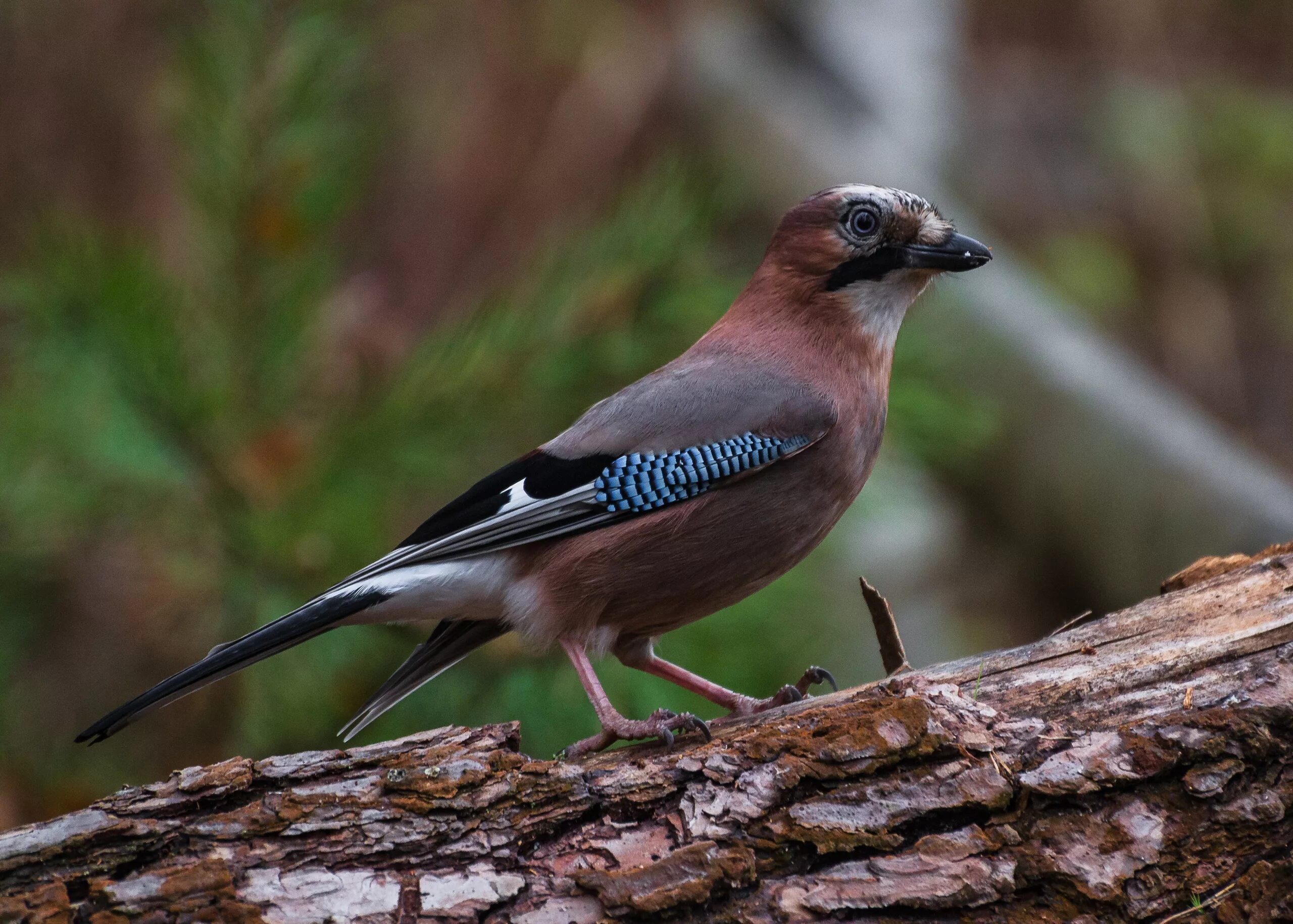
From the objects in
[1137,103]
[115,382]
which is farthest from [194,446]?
[1137,103]

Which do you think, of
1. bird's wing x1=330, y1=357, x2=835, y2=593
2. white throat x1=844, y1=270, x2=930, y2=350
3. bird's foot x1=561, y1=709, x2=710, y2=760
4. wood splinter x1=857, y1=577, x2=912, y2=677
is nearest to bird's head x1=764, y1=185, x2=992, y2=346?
white throat x1=844, y1=270, x2=930, y2=350

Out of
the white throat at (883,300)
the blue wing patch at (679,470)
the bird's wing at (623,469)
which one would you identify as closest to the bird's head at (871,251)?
the white throat at (883,300)

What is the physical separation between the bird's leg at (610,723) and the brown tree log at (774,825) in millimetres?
305

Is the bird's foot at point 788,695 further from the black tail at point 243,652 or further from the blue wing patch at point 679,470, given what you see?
the black tail at point 243,652

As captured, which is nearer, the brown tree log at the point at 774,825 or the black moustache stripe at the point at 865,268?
the brown tree log at the point at 774,825

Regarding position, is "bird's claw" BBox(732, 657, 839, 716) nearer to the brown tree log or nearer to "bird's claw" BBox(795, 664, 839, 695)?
"bird's claw" BBox(795, 664, 839, 695)

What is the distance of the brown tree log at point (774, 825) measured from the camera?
2.52 m

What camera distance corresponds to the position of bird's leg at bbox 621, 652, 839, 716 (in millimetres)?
3654

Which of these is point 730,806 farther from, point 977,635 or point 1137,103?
point 1137,103

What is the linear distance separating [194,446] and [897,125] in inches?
248

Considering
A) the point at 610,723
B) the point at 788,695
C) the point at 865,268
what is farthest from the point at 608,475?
the point at 865,268

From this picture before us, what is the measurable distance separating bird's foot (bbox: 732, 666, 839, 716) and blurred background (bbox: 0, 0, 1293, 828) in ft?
2.49

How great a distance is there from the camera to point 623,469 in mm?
3762

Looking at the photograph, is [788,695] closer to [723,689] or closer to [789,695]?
[789,695]
